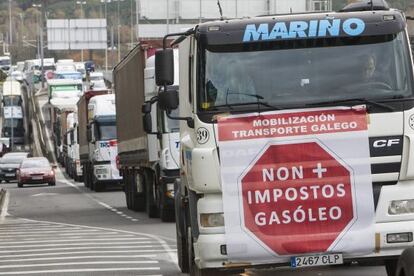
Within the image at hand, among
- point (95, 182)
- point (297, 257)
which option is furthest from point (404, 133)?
point (95, 182)

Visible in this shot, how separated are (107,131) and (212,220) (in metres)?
31.5

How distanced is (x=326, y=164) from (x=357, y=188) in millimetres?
358

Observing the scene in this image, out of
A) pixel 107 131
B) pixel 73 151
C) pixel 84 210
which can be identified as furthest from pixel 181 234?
pixel 73 151

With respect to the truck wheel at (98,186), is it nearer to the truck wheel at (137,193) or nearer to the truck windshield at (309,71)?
the truck wheel at (137,193)

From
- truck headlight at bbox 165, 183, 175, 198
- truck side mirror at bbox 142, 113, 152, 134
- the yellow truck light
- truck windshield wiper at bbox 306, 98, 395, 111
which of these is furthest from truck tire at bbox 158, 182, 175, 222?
the yellow truck light

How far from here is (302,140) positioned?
11023mm

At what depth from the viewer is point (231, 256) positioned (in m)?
11.1

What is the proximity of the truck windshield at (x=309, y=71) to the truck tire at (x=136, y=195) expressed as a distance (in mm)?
17961

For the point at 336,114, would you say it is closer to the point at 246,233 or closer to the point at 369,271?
the point at 246,233

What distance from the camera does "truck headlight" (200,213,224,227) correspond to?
11.1 m

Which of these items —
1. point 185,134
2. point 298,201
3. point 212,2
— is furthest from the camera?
point 212,2

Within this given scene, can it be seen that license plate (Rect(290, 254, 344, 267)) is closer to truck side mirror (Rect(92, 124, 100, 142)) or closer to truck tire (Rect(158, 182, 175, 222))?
truck tire (Rect(158, 182, 175, 222))

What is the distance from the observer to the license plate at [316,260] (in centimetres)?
1101

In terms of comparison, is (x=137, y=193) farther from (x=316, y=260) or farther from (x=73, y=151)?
(x=73, y=151)
